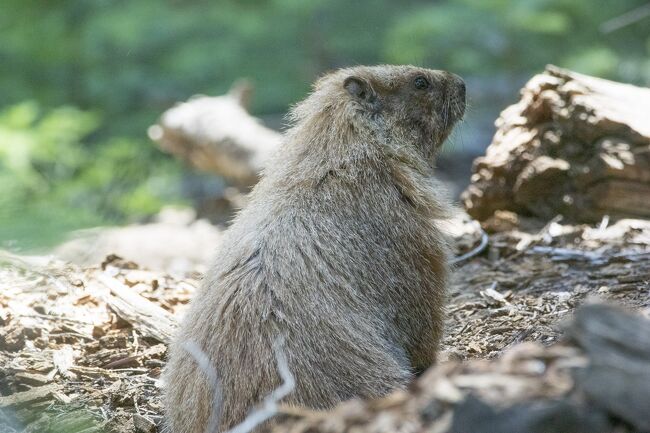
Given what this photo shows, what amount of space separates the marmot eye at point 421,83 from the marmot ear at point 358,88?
1.07ft

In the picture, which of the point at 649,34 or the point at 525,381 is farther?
the point at 649,34

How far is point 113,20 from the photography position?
1345cm

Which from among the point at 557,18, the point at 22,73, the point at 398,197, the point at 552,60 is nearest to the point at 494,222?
the point at 398,197

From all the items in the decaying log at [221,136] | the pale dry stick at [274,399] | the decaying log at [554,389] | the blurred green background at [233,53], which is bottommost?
the decaying log at [554,389]

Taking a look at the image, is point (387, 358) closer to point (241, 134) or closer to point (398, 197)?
point (398, 197)

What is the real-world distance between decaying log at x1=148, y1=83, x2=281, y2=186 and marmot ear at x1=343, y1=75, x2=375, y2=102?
4679mm

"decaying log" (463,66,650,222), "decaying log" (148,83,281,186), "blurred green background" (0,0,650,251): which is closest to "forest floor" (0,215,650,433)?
"decaying log" (463,66,650,222)

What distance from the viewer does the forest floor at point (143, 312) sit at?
147 inches

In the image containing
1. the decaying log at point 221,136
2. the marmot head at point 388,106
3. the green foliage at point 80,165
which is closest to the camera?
the marmot head at point 388,106

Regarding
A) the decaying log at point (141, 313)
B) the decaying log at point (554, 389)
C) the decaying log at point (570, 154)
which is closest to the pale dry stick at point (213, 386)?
the decaying log at point (554, 389)

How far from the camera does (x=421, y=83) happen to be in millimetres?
4508

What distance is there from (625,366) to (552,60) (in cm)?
1121

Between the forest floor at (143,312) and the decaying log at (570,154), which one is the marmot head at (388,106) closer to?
the forest floor at (143,312)

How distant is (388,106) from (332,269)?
1.31m
